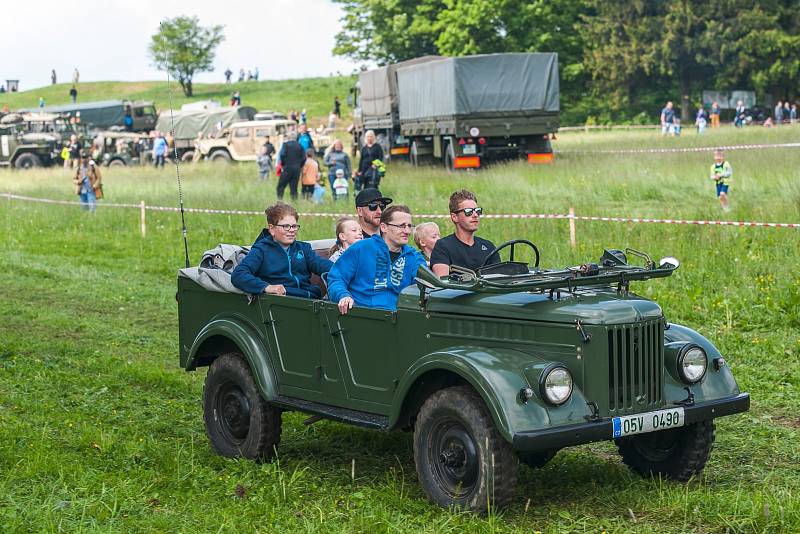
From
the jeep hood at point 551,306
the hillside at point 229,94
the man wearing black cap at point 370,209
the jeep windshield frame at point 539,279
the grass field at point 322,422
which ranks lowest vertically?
the grass field at point 322,422

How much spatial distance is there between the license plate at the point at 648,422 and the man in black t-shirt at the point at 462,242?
179 cm

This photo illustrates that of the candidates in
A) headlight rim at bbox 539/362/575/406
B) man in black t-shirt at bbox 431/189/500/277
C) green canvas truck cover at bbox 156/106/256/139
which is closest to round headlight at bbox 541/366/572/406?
headlight rim at bbox 539/362/575/406

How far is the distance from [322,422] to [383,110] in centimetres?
3078

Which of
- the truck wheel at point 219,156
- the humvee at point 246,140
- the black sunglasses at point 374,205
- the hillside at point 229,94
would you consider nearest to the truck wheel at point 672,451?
the black sunglasses at point 374,205

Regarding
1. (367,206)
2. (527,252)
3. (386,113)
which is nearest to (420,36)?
(386,113)

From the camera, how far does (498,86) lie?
1232 inches

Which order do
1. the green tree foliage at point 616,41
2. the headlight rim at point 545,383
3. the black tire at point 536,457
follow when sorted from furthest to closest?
the green tree foliage at point 616,41
the black tire at point 536,457
the headlight rim at point 545,383

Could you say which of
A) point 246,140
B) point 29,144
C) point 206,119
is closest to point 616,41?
point 206,119

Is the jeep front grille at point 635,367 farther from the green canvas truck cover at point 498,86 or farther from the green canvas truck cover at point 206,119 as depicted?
the green canvas truck cover at point 206,119

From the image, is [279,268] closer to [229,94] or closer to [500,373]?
[500,373]

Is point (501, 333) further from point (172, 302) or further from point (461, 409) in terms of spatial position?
point (172, 302)

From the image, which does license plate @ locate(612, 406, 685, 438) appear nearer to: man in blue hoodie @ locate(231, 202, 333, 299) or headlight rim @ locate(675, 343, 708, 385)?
headlight rim @ locate(675, 343, 708, 385)

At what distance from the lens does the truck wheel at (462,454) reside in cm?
572

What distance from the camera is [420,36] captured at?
214 ft
